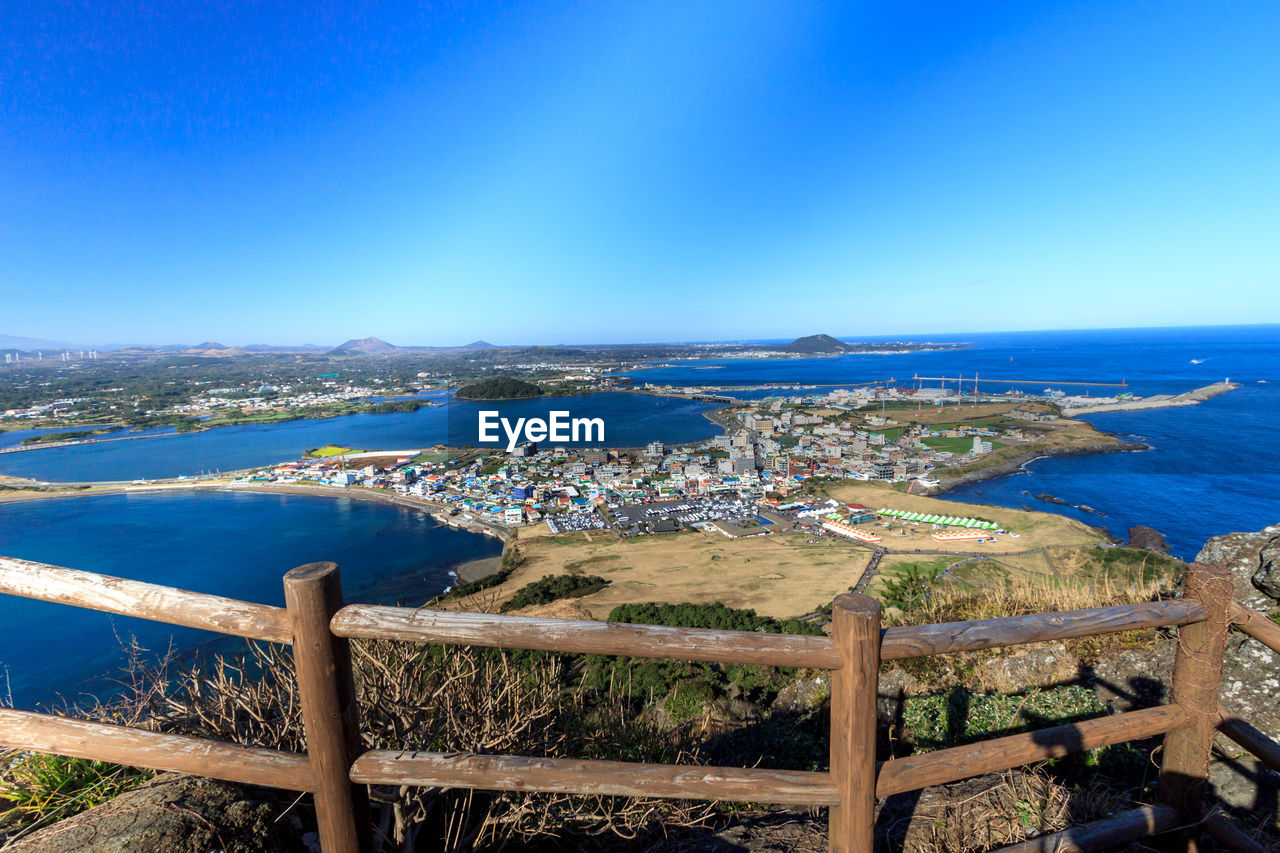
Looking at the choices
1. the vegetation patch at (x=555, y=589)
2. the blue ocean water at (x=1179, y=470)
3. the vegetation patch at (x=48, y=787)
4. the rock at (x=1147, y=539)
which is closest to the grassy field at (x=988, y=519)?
the rock at (x=1147, y=539)

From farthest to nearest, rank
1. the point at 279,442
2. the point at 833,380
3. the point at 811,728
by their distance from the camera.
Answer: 1. the point at 833,380
2. the point at 279,442
3. the point at 811,728

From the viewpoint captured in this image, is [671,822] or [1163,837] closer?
[1163,837]

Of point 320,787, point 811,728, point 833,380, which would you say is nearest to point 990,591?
point 811,728

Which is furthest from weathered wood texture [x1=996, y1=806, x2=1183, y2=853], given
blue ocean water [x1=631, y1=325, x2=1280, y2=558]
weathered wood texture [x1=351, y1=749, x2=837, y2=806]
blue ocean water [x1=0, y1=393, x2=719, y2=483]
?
blue ocean water [x1=0, y1=393, x2=719, y2=483]

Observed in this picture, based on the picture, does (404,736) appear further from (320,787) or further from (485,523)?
(485,523)

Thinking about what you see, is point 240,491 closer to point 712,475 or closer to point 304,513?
point 304,513

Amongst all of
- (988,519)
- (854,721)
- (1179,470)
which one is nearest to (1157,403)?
(1179,470)
